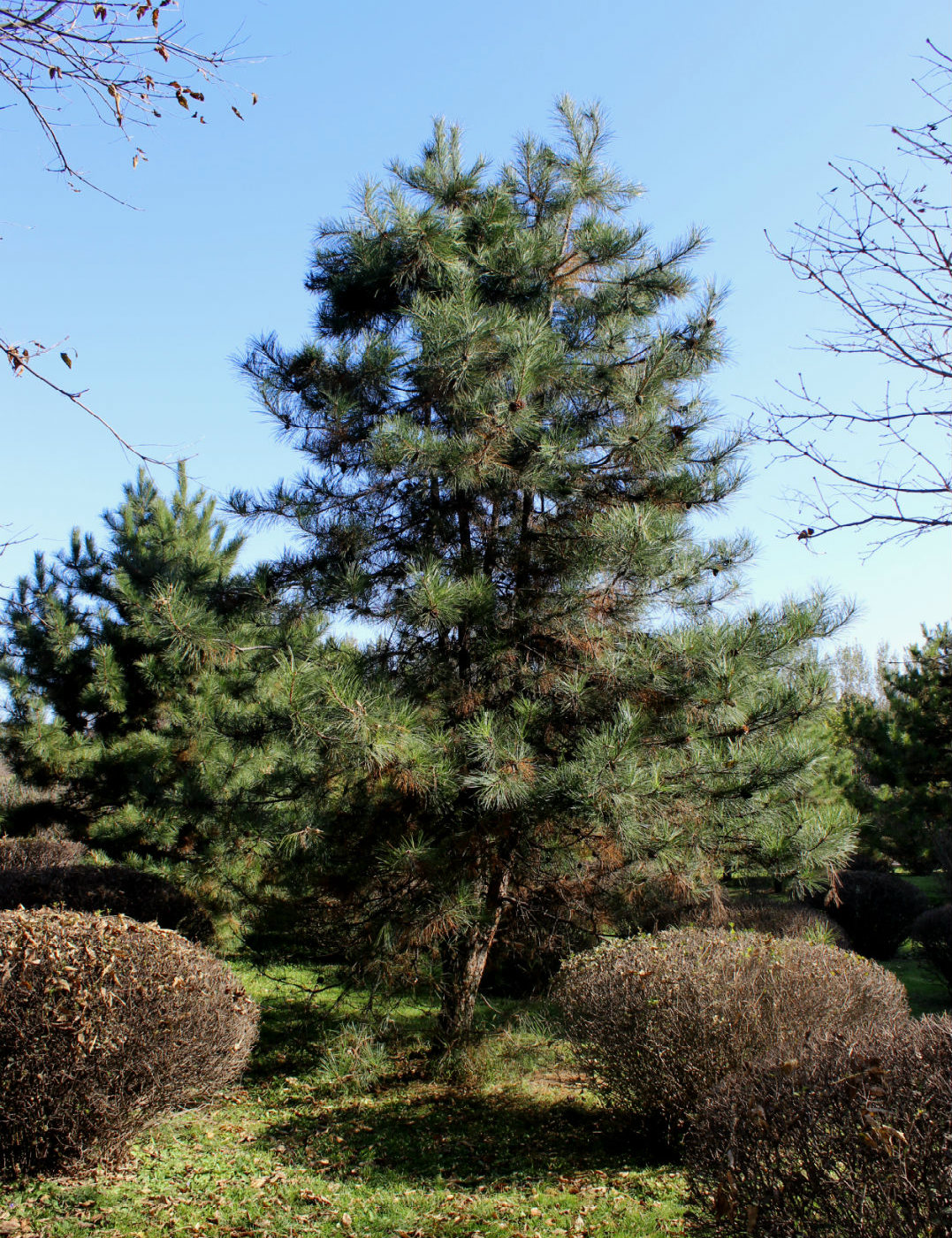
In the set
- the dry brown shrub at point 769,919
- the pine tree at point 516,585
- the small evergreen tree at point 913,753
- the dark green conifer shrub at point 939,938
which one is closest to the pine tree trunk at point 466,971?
the pine tree at point 516,585

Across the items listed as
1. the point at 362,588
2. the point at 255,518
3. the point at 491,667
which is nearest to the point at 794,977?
the point at 491,667

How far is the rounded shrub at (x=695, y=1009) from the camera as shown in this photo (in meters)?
4.71

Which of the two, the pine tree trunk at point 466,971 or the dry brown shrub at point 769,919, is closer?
the pine tree trunk at point 466,971

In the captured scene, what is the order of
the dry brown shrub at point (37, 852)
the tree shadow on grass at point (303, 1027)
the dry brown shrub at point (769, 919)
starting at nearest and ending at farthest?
1. the tree shadow on grass at point (303, 1027)
2. the dry brown shrub at point (769, 919)
3. the dry brown shrub at point (37, 852)

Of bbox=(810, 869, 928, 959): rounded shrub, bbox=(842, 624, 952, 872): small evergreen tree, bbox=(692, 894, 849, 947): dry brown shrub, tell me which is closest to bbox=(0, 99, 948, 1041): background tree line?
bbox=(692, 894, 849, 947): dry brown shrub

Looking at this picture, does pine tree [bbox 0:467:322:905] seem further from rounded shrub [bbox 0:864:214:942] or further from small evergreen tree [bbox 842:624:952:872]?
small evergreen tree [bbox 842:624:952:872]

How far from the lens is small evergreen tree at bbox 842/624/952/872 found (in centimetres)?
1512

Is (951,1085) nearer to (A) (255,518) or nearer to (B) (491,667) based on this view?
(B) (491,667)

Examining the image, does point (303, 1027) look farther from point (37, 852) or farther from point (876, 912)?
point (876, 912)

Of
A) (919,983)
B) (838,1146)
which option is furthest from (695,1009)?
(919,983)

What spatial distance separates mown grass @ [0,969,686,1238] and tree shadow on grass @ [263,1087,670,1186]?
0.05 ft

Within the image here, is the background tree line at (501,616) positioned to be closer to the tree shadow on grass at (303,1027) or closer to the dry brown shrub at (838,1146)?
the tree shadow on grass at (303,1027)

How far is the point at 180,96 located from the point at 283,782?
191 inches

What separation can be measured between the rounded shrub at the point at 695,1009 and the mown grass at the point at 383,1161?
522 mm
